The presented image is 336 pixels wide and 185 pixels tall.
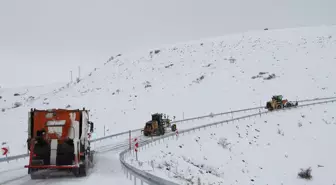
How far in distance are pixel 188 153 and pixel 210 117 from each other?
1958cm

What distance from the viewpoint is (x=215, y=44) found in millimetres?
88875

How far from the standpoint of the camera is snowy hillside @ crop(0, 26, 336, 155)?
49.2m

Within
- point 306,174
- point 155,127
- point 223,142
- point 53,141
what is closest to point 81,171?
point 53,141

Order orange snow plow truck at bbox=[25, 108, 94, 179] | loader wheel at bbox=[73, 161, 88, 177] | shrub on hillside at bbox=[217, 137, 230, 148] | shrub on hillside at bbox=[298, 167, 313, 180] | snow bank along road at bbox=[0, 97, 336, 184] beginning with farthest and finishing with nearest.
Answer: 1. shrub on hillside at bbox=[217, 137, 230, 148]
2. shrub on hillside at bbox=[298, 167, 313, 180]
3. loader wheel at bbox=[73, 161, 88, 177]
4. orange snow plow truck at bbox=[25, 108, 94, 179]
5. snow bank along road at bbox=[0, 97, 336, 184]

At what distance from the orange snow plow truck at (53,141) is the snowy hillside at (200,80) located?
1697 centimetres

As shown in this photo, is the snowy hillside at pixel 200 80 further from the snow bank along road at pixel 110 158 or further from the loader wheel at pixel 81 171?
the loader wheel at pixel 81 171

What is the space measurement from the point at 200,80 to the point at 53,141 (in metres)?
52.9

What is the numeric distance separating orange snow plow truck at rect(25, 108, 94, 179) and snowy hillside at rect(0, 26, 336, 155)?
17.0m

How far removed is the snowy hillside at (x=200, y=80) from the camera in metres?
49.2

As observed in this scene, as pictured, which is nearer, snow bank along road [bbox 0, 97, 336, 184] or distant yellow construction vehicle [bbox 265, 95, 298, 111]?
snow bank along road [bbox 0, 97, 336, 184]

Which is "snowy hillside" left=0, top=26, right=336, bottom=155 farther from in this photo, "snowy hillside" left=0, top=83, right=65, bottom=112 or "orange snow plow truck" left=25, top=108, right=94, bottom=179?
"orange snow plow truck" left=25, top=108, right=94, bottom=179

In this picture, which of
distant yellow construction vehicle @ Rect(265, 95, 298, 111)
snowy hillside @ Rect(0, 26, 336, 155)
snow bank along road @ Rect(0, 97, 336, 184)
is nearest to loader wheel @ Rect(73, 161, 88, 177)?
snow bank along road @ Rect(0, 97, 336, 184)

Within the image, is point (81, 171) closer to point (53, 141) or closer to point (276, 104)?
point (53, 141)

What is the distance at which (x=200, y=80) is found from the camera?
6444cm
